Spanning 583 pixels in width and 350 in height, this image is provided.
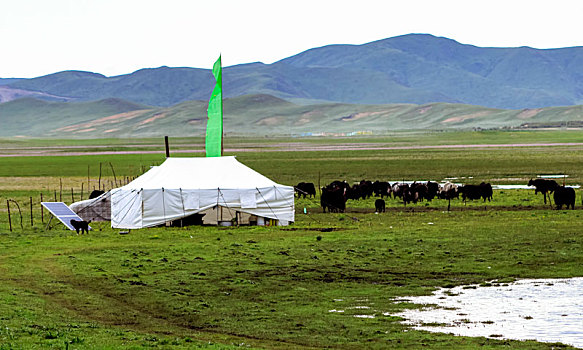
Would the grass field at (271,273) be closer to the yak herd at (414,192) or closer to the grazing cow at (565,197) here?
the yak herd at (414,192)

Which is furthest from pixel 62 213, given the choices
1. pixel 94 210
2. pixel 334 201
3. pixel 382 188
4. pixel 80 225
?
pixel 382 188

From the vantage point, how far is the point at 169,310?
16.4 m

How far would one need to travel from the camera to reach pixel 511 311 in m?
16.0

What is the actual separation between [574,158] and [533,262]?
57606 millimetres

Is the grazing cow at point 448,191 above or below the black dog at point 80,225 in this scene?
above

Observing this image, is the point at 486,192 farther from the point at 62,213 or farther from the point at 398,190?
the point at 62,213

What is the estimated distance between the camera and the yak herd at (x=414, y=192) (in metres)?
36.3

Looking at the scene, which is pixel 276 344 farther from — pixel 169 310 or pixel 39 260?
pixel 39 260

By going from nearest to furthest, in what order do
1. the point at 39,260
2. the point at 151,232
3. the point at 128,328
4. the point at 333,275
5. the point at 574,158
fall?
the point at 128,328
the point at 333,275
the point at 39,260
the point at 151,232
the point at 574,158

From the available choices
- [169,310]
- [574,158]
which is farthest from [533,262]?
[574,158]

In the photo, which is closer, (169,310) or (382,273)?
(169,310)

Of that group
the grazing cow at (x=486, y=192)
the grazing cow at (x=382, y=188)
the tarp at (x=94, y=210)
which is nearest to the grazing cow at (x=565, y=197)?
the grazing cow at (x=486, y=192)

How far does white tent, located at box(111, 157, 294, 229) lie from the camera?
100 ft

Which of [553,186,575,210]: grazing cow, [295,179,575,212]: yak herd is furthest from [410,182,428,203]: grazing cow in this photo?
[553,186,575,210]: grazing cow
